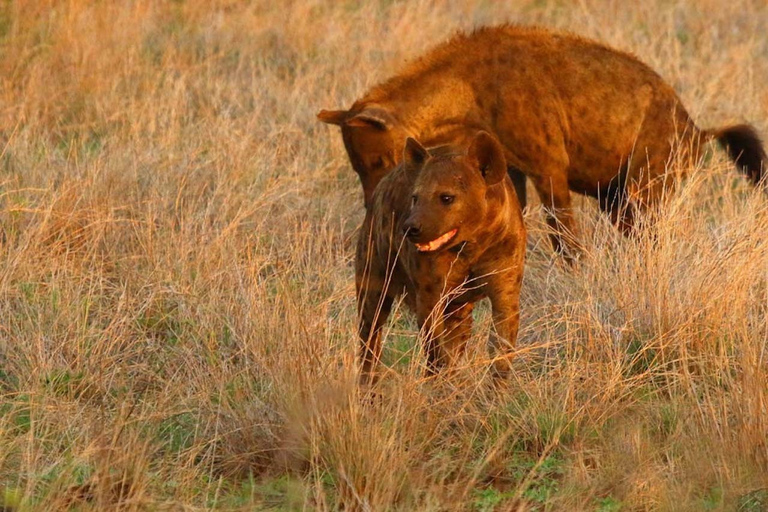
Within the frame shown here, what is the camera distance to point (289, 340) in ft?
15.4

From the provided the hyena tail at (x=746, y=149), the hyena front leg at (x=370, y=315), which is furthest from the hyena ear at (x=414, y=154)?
the hyena tail at (x=746, y=149)

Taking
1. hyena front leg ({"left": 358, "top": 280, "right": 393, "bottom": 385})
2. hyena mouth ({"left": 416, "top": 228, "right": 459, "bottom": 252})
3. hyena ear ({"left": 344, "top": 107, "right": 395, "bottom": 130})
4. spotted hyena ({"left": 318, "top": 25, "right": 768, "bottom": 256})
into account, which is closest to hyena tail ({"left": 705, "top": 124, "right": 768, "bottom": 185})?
spotted hyena ({"left": 318, "top": 25, "right": 768, "bottom": 256})

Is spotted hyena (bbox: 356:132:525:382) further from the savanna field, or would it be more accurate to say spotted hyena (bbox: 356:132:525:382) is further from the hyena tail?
the hyena tail

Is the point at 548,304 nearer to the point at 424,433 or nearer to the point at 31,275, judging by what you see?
the point at 424,433

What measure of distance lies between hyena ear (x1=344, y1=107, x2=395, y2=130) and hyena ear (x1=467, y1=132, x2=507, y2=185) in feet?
7.11

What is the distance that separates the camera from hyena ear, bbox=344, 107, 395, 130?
699 cm

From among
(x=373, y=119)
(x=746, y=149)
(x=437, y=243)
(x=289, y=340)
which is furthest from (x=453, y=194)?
(x=746, y=149)

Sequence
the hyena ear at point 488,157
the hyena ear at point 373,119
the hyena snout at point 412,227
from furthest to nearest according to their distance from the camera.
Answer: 1. the hyena ear at point 373,119
2. the hyena ear at point 488,157
3. the hyena snout at point 412,227

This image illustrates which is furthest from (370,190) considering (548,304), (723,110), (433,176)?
(723,110)

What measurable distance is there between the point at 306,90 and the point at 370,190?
9.28 ft

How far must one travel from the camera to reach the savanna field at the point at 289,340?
4316mm

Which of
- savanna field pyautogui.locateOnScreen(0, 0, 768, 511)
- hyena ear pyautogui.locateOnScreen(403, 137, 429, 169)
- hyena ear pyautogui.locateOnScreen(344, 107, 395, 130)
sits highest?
hyena ear pyautogui.locateOnScreen(403, 137, 429, 169)

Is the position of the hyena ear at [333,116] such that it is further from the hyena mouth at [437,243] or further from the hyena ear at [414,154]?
the hyena mouth at [437,243]

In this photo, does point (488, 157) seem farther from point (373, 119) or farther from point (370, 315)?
point (373, 119)
